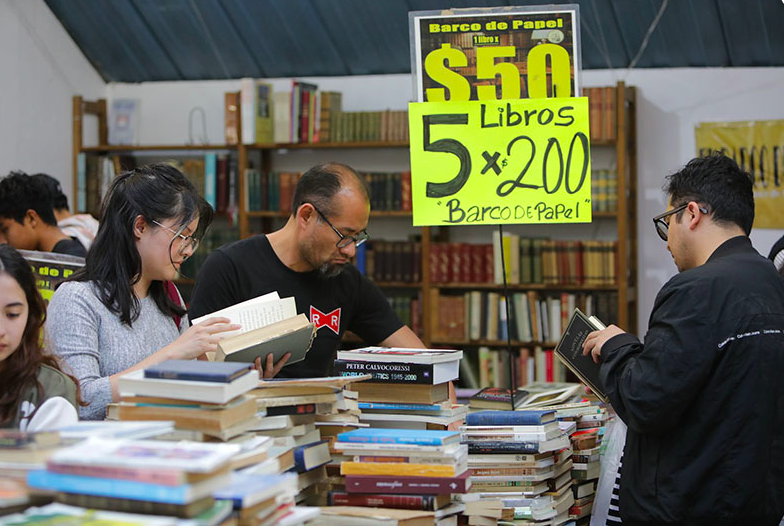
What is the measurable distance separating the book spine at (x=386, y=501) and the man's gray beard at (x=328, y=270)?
0.89 meters

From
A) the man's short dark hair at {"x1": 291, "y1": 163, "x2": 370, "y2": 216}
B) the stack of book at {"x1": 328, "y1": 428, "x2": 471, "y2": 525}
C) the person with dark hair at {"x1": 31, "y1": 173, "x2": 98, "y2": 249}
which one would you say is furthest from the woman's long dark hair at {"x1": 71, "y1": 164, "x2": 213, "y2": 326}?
the person with dark hair at {"x1": 31, "y1": 173, "x2": 98, "y2": 249}

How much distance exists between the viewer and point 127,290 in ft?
6.70

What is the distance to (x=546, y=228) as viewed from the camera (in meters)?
5.59

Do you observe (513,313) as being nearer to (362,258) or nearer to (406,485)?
(362,258)

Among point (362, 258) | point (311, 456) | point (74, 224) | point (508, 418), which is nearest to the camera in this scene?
point (311, 456)

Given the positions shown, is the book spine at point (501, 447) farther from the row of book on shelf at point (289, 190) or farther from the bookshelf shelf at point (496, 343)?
the row of book on shelf at point (289, 190)

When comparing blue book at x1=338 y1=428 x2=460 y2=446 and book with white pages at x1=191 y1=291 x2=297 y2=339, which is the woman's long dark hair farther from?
blue book at x1=338 y1=428 x2=460 y2=446

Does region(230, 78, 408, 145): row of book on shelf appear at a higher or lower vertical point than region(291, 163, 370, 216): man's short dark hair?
higher

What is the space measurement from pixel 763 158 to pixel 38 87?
4622mm

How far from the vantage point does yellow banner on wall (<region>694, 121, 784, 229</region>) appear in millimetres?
5035

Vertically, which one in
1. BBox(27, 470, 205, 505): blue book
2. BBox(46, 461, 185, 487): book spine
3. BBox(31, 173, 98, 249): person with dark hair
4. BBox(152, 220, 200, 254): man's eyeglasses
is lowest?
BBox(27, 470, 205, 505): blue book

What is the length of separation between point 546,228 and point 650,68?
1187 millimetres

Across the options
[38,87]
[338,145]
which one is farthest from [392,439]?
[38,87]

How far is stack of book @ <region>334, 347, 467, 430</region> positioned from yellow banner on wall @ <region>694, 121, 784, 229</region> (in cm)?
362
